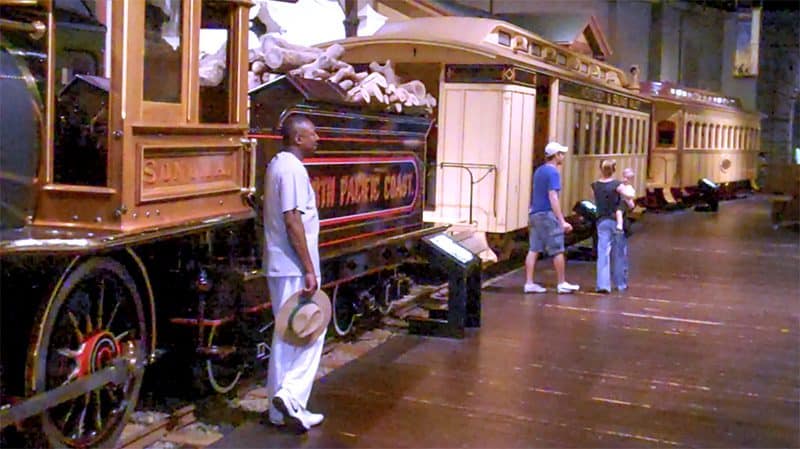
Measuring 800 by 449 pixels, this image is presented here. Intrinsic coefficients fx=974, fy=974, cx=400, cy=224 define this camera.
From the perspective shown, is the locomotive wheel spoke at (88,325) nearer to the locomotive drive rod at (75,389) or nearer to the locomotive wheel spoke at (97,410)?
the locomotive drive rod at (75,389)

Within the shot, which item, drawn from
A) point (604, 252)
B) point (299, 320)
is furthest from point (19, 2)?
point (604, 252)

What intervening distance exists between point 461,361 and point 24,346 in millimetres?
3714

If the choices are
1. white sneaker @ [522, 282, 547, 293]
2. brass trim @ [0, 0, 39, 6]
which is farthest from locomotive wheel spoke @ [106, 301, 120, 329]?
white sneaker @ [522, 282, 547, 293]

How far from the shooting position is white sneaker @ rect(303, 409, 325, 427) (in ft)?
18.2

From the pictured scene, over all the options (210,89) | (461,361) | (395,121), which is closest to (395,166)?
(395,121)

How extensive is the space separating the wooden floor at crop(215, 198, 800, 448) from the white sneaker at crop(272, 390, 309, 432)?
74 mm

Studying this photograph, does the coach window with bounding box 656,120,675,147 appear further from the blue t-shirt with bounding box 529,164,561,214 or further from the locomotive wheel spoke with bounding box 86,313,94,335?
the locomotive wheel spoke with bounding box 86,313,94,335

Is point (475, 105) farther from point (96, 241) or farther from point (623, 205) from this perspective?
point (96, 241)

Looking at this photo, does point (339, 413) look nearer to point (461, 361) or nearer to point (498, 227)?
point (461, 361)

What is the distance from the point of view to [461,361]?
24.5 ft

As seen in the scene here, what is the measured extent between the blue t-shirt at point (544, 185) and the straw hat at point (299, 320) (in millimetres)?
5473

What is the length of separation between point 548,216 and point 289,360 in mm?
5573

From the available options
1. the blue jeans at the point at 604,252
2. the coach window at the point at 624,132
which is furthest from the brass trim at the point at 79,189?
the coach window at the point at 624,132

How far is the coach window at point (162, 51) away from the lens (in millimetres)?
4934
